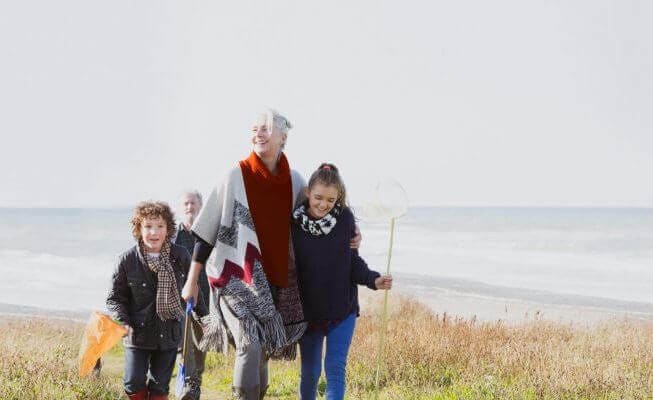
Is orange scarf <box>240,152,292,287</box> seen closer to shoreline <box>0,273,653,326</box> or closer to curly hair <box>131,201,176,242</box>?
curly hair <box>131,201,176,242</box>

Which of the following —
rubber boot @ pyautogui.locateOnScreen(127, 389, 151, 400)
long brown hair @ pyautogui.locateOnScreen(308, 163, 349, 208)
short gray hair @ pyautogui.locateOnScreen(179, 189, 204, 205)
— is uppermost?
long brown hair @ pyautogui.locateOnScreen(308, 163, 349, 208)

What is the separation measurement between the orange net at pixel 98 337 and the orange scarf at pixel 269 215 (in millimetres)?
1164

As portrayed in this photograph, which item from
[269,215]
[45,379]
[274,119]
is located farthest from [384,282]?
[45,379]

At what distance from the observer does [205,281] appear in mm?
6293

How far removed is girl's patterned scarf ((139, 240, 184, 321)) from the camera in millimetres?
5062

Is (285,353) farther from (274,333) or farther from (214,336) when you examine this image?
(214,336)

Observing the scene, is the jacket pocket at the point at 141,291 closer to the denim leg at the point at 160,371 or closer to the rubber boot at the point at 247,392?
the denim leg at the point at 160,371

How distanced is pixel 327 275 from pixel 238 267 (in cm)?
57

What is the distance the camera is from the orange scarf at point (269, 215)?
455 cm

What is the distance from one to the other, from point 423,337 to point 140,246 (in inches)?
141

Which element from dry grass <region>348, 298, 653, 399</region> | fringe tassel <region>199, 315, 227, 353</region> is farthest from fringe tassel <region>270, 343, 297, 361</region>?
dry grass <region>348, 298, 653, 399</region>

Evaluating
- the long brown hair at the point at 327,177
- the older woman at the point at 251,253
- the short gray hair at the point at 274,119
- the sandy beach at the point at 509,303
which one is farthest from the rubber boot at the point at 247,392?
the sandy beach at the point at 509,303

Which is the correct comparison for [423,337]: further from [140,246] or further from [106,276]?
[106,276]

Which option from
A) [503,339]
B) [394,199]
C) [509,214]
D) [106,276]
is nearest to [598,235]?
[509,214]
